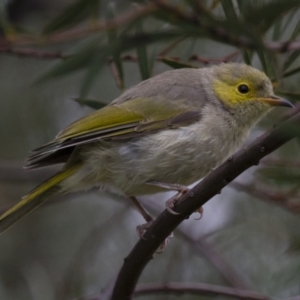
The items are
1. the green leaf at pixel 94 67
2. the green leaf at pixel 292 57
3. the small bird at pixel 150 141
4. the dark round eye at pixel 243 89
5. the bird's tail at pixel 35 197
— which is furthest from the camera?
the dark round eye at pixel 243 89

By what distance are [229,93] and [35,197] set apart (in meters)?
1.20

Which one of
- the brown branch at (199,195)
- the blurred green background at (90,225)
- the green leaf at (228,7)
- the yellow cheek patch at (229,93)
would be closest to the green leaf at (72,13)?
the green leaf at (228,7)

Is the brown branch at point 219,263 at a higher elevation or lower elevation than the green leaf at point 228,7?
lower

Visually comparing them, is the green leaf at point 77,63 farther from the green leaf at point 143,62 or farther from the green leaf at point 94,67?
the green leaf at point 143,62

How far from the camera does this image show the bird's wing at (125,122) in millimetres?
3435

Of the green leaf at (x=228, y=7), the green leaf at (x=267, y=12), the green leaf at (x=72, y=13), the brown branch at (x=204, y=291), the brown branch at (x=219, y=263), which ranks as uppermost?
the green leaf at (x=72, y=13)

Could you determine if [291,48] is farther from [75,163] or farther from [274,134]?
[75,163]

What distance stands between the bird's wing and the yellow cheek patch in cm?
22

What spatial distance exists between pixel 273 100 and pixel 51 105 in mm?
2516

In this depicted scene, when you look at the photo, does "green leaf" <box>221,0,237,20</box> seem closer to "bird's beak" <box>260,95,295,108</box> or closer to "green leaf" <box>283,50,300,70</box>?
"green leaf" <box>283,50,300,70</box>

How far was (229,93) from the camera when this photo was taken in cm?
378

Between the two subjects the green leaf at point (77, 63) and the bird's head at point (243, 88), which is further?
the bird's head at point (243, 88)

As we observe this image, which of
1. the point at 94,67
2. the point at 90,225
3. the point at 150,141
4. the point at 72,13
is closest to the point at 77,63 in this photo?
the point at 94,67

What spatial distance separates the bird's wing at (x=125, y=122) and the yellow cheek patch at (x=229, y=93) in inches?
8.8
